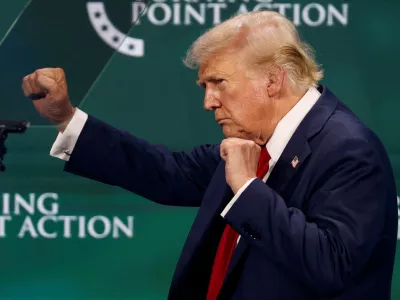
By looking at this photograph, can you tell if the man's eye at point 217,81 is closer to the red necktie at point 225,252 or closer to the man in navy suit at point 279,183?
the man in navy suit at point 279,183

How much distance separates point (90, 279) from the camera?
313 cm

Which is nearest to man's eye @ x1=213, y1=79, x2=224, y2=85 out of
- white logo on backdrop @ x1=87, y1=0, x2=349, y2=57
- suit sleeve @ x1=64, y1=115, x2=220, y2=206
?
suit sleeve @ x1=64, y1=115, x2=220, y2=206

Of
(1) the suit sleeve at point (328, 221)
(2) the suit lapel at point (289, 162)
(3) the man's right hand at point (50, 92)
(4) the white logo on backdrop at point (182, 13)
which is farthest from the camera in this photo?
(4) the white logo on backdrop at point (182, 13)

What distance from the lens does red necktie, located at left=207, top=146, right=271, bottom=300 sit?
1.94 m

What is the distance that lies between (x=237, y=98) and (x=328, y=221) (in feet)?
1.09

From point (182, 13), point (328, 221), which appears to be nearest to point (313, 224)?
point (328, 221)

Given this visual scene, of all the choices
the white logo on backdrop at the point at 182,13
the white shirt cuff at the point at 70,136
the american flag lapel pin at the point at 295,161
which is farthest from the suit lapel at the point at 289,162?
the white logo on backdrop at the point at 182,13

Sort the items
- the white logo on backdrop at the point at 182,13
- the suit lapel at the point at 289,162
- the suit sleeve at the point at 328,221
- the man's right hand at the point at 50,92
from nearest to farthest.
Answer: the suit sleeve at the point at 328,221, the suit lapel at the point at 289,162, the man's right hand at the point at 50,92, the white logo on backdrop at the point at 182,13

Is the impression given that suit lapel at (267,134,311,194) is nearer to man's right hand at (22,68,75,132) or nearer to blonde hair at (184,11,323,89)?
blonde hair at (184,11,323,89)

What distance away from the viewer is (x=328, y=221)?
5.65 ft

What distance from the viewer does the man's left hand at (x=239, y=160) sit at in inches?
70.4

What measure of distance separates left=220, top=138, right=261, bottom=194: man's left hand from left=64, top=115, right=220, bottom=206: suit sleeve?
1.43 feet

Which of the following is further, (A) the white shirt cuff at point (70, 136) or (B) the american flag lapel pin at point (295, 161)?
(A) the white shirt cuff at point (70, 136)

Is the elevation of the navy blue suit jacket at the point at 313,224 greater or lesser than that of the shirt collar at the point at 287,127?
lesser
